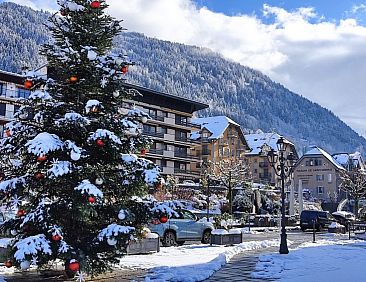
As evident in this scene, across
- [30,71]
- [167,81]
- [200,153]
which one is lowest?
[30,71]

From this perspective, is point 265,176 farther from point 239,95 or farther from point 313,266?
point 239,95

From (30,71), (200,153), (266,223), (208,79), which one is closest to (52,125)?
(30,71)

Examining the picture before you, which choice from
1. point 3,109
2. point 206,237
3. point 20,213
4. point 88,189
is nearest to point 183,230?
point 206,237

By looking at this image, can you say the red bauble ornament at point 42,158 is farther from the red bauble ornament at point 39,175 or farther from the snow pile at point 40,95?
the snow pile at point 40,95

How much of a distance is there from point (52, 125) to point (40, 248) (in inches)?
104

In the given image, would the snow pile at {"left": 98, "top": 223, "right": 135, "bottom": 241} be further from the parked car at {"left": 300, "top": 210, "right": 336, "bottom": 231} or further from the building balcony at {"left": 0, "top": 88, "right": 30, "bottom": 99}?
the building balcony at {"left": 0, "top": 88, "right": 30, "bottom": 99}

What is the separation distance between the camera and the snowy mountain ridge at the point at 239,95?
15650 centimetres

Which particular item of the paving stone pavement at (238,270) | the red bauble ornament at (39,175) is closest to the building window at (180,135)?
the paving stone pavement at (238,270)

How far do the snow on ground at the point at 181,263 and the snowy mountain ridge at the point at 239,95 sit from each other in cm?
12999

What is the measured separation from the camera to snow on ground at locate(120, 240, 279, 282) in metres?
10.7

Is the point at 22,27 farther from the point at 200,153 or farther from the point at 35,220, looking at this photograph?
the point at 35,220

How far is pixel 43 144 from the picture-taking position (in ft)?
29.8

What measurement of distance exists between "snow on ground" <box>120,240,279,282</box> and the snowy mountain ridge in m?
130

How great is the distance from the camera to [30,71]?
10.4 meters
